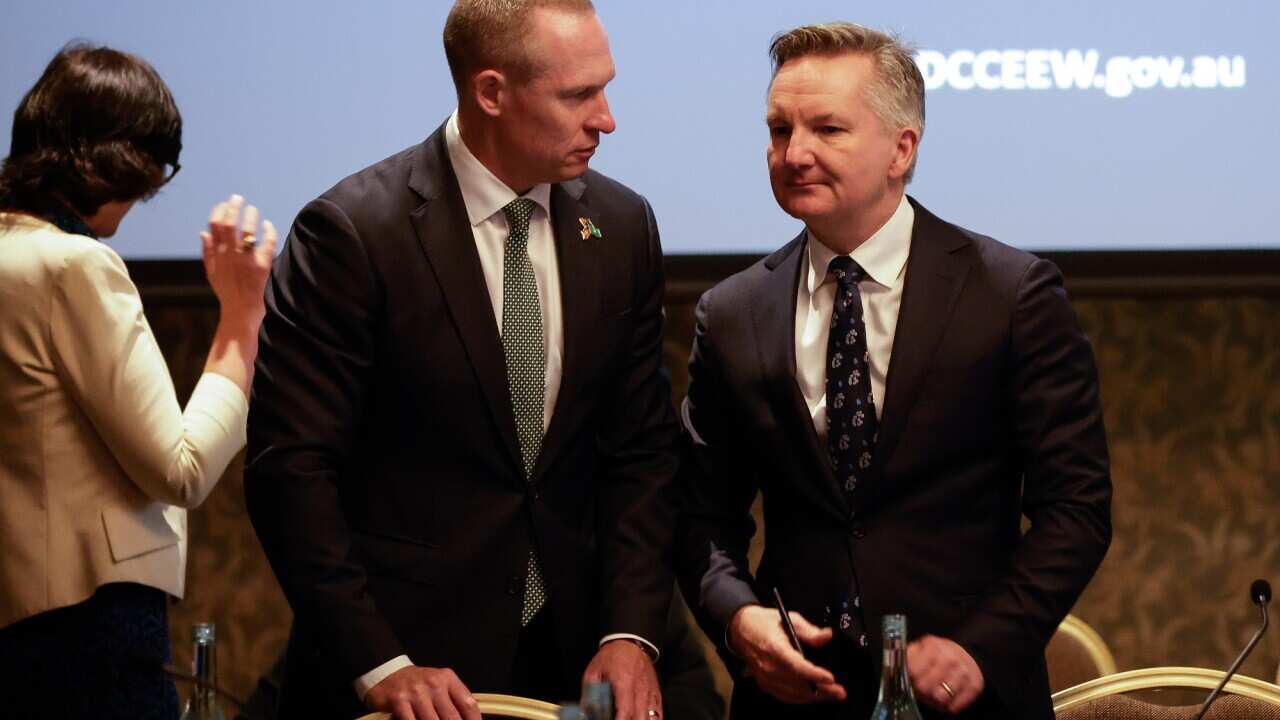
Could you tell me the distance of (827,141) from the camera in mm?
2148

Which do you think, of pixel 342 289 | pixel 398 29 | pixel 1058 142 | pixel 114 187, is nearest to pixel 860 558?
pixel 342 289

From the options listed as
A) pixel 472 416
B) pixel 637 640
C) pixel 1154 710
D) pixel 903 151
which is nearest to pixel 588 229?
pixel 472 416

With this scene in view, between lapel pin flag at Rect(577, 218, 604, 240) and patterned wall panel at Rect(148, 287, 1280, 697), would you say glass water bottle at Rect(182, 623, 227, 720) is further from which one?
patterned wall panel at Rect(148, 287, 1280, 697)

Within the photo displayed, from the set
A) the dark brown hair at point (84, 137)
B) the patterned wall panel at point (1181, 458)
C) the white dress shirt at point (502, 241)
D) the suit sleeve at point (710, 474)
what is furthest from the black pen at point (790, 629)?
the patterned wall panel at point (1181, 458)

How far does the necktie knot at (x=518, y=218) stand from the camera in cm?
230

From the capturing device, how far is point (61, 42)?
3451 millimetres

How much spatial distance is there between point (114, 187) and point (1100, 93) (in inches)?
78.5

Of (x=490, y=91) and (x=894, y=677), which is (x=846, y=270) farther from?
(x=894, y=677)

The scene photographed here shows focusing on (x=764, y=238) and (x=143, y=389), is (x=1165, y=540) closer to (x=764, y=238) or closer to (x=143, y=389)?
(x=764, y=238)

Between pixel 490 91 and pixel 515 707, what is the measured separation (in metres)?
0.85

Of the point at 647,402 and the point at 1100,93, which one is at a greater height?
the point at 1100,93

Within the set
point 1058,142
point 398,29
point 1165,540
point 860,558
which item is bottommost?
point 1165,540

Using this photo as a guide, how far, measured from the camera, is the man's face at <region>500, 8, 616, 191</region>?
88.5 inches

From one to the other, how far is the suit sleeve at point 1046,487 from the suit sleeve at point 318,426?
2.53ft
